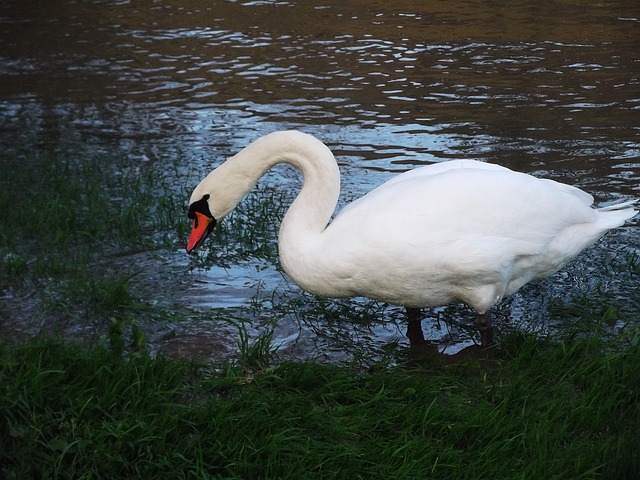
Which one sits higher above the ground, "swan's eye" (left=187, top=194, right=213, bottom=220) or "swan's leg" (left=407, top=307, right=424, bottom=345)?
"swan's eye" (left=187, top=194, right=213, bottom=220)

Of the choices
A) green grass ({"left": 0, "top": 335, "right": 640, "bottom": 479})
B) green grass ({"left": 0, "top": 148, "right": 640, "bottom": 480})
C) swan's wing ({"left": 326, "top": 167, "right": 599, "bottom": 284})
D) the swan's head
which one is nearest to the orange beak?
the swan's head

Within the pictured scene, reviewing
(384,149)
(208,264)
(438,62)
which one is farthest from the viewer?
(438,62)

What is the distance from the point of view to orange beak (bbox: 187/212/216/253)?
479 centimetres

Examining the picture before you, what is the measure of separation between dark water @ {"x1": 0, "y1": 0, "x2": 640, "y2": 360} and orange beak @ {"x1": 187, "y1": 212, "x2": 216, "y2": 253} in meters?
0.44

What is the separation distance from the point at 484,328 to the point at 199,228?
1526 mm

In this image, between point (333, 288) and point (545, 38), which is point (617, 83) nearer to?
point (545, 38)

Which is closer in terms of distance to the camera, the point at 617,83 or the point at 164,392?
the point at 164,392

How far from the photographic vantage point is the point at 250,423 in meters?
3.69

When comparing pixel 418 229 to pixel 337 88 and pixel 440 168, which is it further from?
pixel 337 88

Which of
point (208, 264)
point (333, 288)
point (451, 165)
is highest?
point (451, 165)

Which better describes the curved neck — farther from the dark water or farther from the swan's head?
the dark water

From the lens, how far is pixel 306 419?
3793mm

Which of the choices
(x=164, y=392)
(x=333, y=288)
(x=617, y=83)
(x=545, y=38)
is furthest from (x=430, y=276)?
(x=545, y=38)

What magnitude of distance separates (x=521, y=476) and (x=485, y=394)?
2.38 ft
